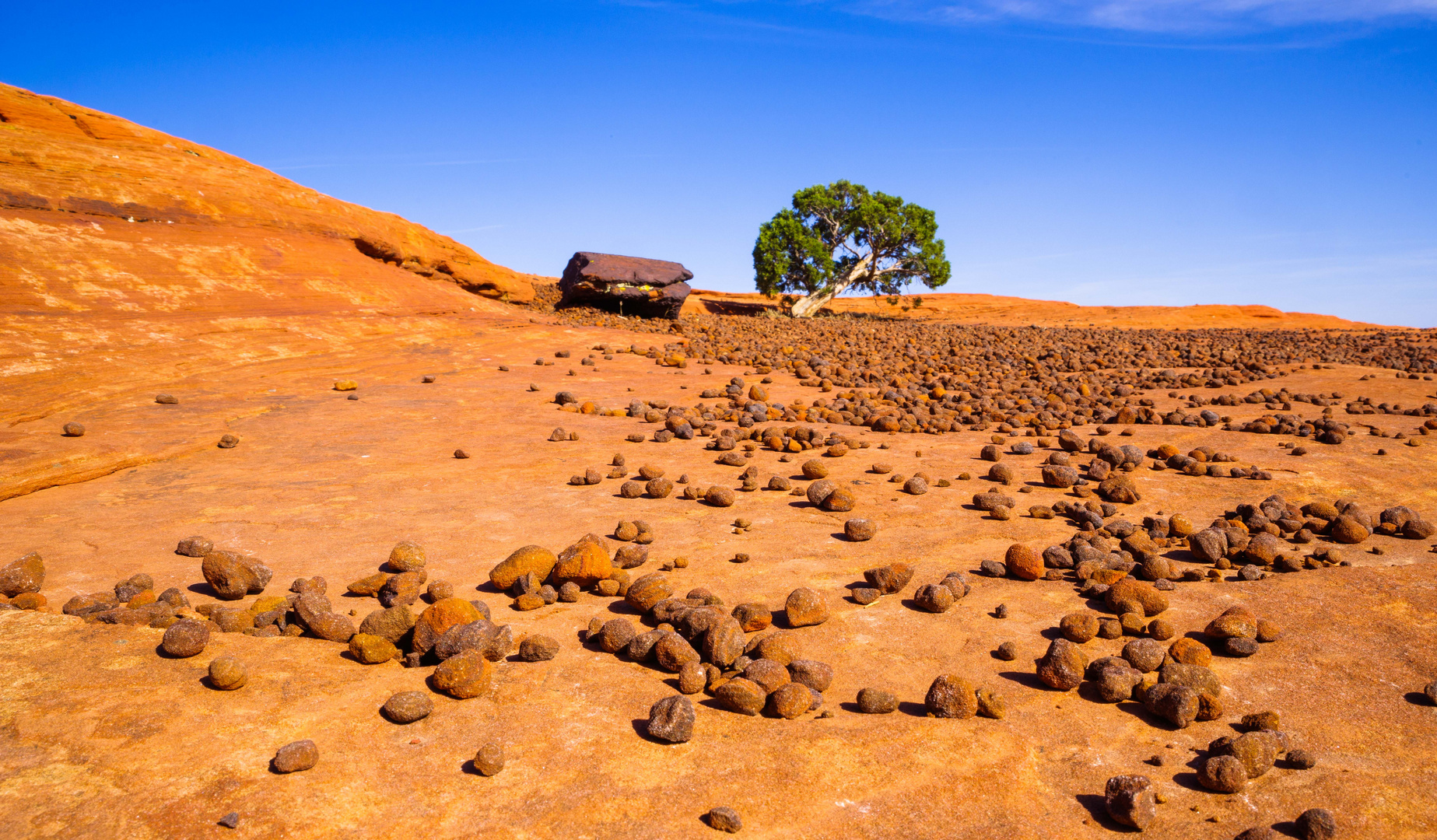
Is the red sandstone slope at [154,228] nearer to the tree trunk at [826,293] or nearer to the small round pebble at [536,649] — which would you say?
the small round pebble at [536,649]

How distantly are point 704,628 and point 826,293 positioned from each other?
25.8 meters

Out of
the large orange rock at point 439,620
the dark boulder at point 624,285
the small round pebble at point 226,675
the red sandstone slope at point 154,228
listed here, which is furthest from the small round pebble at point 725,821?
the dark boulder at point 624,285

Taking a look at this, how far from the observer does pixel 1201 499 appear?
5652 millimetres

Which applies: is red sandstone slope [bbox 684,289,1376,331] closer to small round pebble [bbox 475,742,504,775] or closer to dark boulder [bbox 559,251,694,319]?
dark boulder [bbox 559,251,694,319]

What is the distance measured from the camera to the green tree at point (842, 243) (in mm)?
27406

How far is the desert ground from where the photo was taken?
243 cm

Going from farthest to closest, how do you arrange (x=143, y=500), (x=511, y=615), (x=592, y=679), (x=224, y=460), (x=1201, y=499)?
(x=224, y=460), (x=1201, y=499), (x=143, y=500), (x=511, y=615), (x=592, y=679)

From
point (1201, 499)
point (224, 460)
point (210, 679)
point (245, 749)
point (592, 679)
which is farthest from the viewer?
point (224, 460)

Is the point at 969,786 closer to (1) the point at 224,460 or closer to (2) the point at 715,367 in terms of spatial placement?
(1) the point at 224,460

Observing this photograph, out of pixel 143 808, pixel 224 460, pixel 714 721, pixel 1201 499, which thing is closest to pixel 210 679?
pixel 143 808

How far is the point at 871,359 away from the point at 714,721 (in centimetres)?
1107

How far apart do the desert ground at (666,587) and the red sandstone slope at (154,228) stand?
0.12 metres

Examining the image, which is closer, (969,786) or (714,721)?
(969,786)

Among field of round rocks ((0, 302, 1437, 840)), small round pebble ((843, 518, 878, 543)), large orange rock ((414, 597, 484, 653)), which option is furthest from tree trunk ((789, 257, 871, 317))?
large orange rock ((414, 597, 484, 653))
